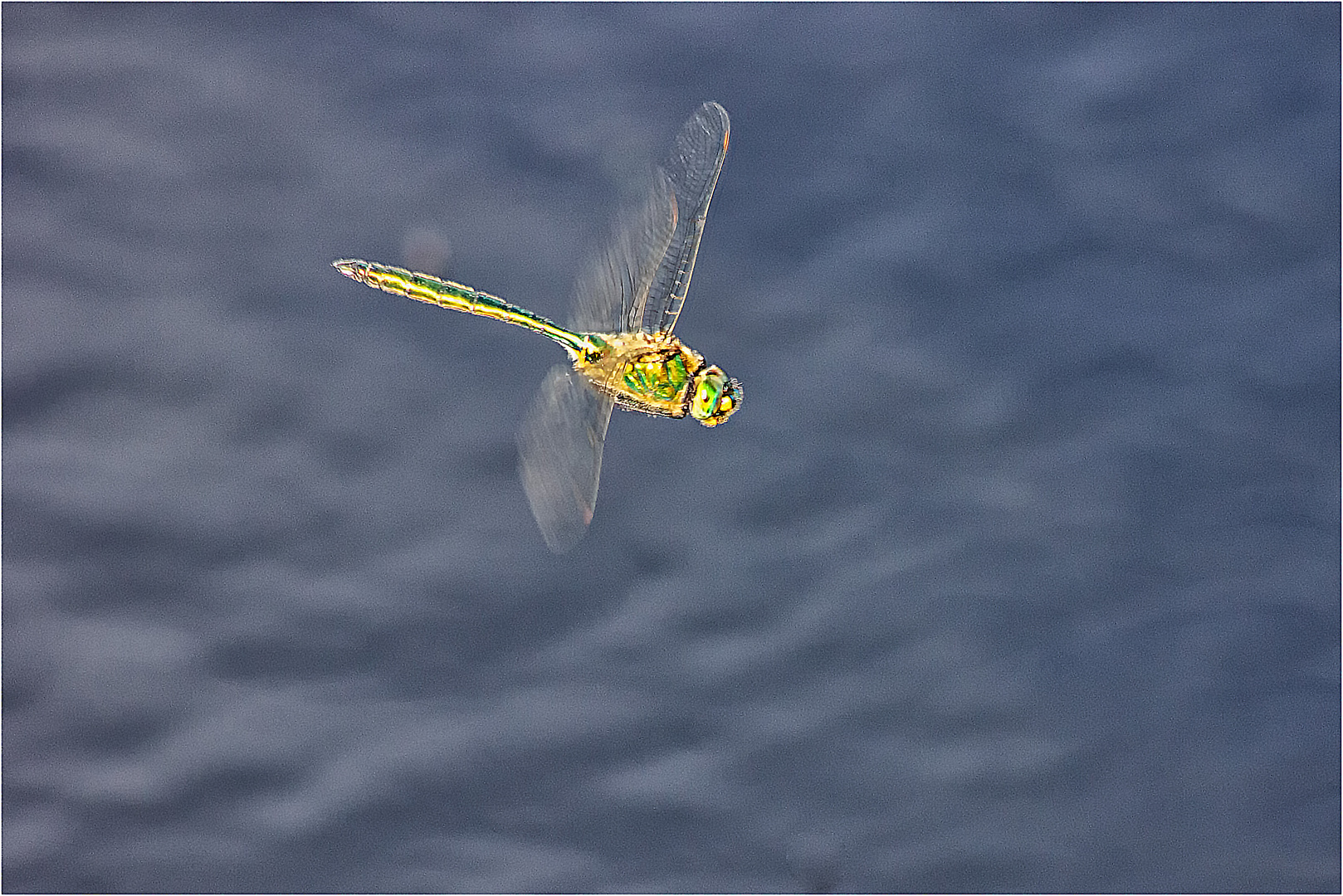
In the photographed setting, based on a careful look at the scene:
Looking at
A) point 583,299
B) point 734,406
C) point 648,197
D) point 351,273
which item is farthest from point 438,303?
point 734,406

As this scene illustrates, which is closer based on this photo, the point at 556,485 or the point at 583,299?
the point at 556,485

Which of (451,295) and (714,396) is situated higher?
(451,295)

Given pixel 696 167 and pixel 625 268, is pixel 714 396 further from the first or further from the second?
pixel 696 167

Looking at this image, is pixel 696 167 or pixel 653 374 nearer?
pixel 696 167

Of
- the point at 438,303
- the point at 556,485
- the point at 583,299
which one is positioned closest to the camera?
the point at 556,485

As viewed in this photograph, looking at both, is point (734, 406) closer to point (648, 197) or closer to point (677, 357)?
point (677, 357)

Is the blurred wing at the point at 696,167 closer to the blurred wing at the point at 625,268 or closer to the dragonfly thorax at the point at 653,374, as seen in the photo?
the blurred wing at the point at 625,268

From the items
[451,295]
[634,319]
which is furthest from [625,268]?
[451,295]
